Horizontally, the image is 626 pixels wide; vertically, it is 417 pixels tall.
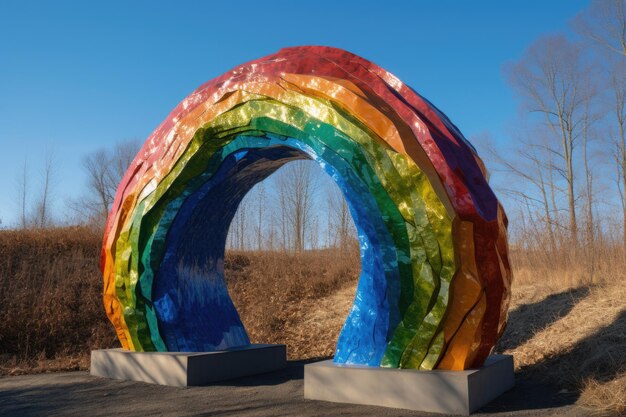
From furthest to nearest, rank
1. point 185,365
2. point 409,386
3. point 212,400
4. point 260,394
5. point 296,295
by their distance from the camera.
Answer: point 296,295 → point 185,365 → point 260,394 → point 212,400 → point 409,386

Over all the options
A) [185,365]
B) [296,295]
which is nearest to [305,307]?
[296,295]

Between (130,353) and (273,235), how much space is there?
1052cm

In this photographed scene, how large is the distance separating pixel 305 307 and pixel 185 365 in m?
6.17

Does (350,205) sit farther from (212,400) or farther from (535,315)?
(535,315)

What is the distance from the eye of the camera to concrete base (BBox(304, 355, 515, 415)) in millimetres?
4781

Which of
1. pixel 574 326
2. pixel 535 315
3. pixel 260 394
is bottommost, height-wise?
pixel 260 394

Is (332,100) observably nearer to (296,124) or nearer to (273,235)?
(296,124)

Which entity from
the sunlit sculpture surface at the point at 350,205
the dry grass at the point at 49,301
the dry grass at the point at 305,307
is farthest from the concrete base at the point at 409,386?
the dry grass at the point at 49,301

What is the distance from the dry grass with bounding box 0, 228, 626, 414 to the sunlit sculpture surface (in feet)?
5.43

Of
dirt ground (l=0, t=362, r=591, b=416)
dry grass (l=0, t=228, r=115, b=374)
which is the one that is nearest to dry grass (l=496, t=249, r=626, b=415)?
dirt ground (l=0, t=362, r=591, b=416)

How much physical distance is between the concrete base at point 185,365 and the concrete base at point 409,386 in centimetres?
157

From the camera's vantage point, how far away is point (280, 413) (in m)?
5.01

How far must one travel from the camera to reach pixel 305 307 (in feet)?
40.9

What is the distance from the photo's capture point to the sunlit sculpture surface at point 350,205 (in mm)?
5062
